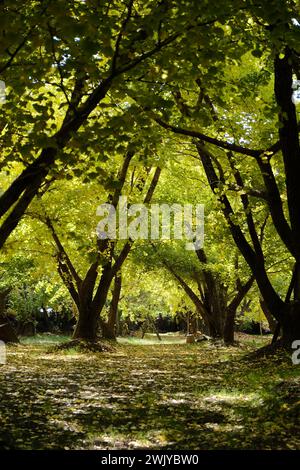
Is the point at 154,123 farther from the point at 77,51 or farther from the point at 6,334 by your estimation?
the point at 6,334

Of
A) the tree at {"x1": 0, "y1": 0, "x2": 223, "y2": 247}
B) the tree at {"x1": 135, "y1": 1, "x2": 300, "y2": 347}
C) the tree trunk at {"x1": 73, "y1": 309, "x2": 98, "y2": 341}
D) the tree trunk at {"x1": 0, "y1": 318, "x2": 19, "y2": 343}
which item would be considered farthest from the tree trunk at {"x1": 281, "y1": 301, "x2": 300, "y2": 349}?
the tree trunk at {"x1": 0, "y1": 318, "x2": 19, "y2": 343}

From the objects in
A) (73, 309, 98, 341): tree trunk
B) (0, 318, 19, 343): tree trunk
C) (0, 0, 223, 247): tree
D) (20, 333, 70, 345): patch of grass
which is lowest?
(20, 333, 70, 345): patch of grass

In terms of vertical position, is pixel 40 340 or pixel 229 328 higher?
pixel 229 328

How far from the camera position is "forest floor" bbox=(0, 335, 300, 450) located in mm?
6422

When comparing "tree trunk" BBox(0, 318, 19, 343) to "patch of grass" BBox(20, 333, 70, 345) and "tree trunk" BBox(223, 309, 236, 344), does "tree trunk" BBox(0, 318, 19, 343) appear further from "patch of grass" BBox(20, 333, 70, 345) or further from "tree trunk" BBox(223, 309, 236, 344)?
"tree trunk" BBox(223, 309, 236, 344)

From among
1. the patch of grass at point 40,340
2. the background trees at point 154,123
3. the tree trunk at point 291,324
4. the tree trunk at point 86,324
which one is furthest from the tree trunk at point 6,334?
the tree trunk at point 291,324

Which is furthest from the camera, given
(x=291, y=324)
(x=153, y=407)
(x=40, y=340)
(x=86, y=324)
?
(x=40, y=340)

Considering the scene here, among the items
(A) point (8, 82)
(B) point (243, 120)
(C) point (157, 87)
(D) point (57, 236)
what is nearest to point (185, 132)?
(C) point (157, 87)

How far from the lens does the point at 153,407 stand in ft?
28.3

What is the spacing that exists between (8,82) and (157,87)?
284cm

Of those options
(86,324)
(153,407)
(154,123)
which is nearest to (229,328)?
(86,324)

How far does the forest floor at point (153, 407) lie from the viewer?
6.42 m

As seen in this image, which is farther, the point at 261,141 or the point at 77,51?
the point at 261,141
